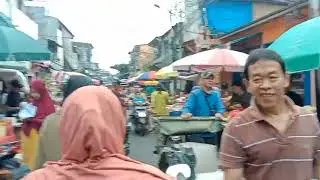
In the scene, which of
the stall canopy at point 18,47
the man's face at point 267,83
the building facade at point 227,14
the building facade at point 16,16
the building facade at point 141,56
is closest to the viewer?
the man's face at point 267,83

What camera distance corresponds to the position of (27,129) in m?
7.40

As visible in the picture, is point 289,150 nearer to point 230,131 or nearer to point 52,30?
point 230,131

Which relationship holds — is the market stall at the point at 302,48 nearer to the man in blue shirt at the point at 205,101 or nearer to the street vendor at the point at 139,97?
the man in blue shirt at the point at 205,101

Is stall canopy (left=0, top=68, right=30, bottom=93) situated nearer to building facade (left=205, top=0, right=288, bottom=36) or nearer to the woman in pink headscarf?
building facade (left=205, top=0, right=288, bottom=36)

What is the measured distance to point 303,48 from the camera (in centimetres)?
521

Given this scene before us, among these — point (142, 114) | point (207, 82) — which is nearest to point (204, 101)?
point (207, 82)

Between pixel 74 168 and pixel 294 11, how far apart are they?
11.3 meters

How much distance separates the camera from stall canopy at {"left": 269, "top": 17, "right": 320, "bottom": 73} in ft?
16.8

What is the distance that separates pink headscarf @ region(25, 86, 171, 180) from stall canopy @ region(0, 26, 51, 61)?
5.76 metres

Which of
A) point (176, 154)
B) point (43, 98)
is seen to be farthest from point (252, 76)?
point (43, 98)

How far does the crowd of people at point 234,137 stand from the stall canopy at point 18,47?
3.21m

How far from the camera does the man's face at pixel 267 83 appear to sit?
2.86 meters

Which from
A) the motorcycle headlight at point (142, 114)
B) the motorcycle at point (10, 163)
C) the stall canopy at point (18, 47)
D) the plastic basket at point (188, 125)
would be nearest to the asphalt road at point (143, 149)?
the motorcycle headlight at point (142, 114)

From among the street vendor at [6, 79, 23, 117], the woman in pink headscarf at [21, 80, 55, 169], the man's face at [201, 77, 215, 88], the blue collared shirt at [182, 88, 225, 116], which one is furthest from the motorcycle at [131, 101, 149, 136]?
the man's face at [201, 77, 215, 88]
